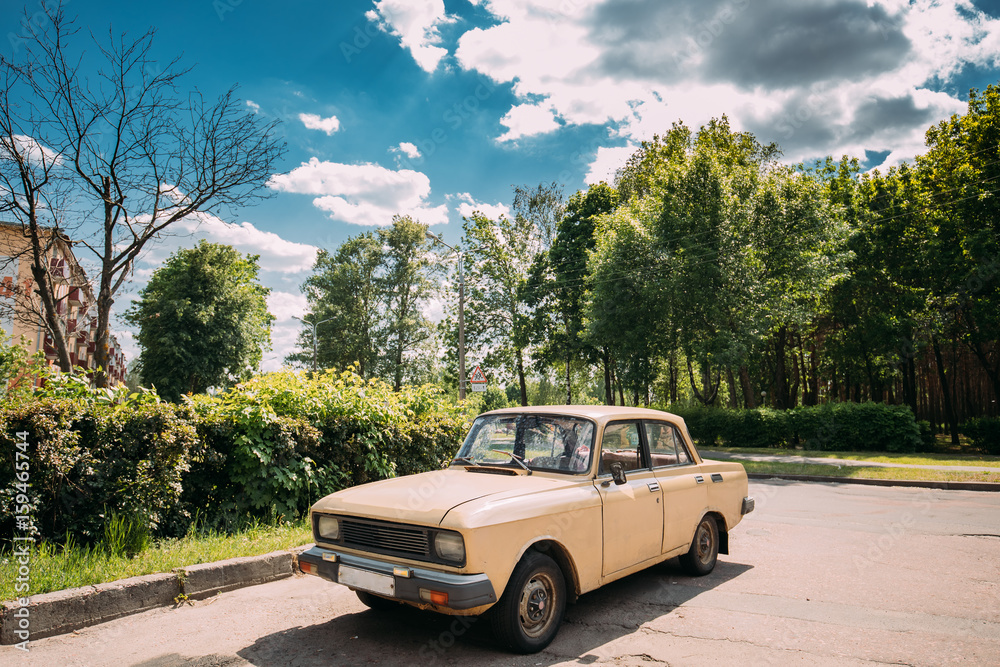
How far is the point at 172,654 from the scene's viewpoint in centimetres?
395

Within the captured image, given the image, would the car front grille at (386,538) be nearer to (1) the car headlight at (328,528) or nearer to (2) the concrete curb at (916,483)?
(1) the car headlight at (328,528)

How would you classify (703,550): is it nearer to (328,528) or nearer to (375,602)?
(375,602)

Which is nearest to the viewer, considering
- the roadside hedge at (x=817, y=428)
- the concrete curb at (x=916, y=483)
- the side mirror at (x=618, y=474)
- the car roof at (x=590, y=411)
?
the side mirror at (x=618, y=474)

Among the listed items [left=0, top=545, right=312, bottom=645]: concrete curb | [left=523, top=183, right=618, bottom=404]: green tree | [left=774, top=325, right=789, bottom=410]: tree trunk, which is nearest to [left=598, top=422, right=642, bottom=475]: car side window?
[left=0, top=545, right=312, bottom=645]: concrete curb

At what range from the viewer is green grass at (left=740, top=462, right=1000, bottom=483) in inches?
535

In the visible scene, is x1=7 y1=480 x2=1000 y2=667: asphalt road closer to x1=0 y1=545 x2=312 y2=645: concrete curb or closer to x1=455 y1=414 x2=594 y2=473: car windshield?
x1=0 y1=545 x2=312 y2=645: concrete curb

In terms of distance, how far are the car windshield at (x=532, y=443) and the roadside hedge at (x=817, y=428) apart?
67.0ft

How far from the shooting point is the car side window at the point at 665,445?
5.55 meters

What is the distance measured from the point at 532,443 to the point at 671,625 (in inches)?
66.7

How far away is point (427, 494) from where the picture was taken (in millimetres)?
4215

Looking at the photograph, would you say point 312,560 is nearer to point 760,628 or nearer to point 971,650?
point 760,628

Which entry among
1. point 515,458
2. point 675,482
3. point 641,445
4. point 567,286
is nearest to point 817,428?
point 567,286

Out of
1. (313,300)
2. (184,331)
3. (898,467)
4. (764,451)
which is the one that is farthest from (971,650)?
(313,300)

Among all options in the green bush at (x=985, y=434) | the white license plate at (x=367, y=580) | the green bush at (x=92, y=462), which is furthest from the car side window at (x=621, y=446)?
the green bush at (x=985, y=434)
